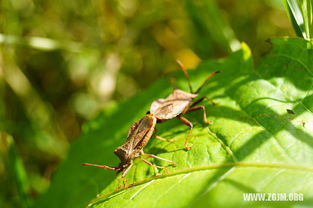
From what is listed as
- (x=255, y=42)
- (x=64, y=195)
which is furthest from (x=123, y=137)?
(x=255, y=42)

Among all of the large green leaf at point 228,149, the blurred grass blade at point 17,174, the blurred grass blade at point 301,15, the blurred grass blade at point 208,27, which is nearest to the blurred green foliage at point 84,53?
the blurred grass blade at point 208,27

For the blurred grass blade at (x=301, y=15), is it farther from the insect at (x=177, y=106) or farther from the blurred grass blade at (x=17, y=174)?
the blurred grass blade at (x=17, y=174)

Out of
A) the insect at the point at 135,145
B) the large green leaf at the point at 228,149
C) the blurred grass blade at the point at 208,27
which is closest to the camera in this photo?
the large green leaf at the point at 228,149

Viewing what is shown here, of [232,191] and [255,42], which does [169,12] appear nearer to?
[255,42]

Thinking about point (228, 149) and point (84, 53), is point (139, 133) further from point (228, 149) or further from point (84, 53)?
point (84, 53)

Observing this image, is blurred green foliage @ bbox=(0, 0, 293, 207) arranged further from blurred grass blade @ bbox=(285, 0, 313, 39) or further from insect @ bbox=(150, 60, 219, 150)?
blurred grass blade @ bbox=(285, 0, 313, 39)

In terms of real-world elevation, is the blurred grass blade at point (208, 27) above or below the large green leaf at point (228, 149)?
above

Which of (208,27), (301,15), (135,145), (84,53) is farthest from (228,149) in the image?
(84,53)
